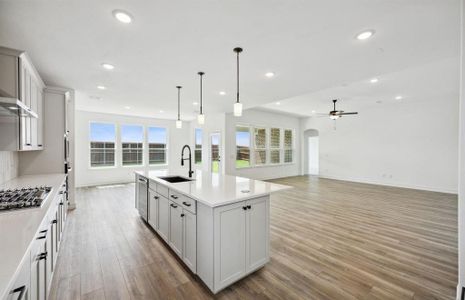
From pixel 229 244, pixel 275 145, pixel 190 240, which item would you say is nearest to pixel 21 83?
pixel 190 240

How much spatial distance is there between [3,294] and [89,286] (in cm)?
170

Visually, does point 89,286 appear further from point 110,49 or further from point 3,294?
point 110,49

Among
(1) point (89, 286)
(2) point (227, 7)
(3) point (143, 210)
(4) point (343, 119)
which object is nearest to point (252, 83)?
(2) point (227, 7)

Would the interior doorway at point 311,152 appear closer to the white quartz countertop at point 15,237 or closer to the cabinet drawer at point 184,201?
the cabinet drawer at point 184,201

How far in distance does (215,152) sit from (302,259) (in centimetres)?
559

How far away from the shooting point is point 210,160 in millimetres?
7793

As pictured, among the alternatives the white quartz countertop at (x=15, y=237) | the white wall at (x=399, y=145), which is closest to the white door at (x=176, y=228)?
the white quartz countertop at (x=15, y=237)

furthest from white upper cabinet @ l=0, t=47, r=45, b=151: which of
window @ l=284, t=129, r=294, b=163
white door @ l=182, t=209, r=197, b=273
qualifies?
window @ l=284, t=129, r=294, b=163

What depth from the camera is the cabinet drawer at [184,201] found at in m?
2.13

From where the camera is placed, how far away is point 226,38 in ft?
7.63

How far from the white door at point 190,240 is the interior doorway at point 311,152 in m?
9.08

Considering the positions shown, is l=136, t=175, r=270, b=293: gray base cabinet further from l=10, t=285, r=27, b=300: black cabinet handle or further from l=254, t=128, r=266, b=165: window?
l=254, t=128, r=266, b=165: window

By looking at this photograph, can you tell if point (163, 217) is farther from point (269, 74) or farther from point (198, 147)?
point (198, 147)

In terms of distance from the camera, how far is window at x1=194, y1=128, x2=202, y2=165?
8.76 meters
